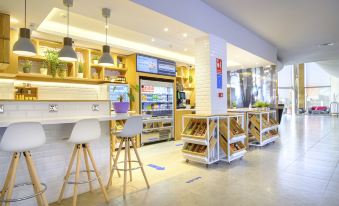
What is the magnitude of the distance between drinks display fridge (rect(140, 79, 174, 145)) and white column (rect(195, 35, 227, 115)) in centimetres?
212

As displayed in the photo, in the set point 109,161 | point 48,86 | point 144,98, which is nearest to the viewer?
point 109,161

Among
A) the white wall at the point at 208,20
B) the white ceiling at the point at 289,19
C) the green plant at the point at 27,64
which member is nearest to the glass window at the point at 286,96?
the white ceiling at the point at 289,19

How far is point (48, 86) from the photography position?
5262 millimetres

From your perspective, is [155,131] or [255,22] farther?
[155,131]

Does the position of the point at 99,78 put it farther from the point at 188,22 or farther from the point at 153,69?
the point at 188,22

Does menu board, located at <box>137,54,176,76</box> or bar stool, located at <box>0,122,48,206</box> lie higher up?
menu board, located at <box>137,54,176,76</box>

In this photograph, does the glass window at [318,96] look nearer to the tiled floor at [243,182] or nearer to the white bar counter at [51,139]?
the tiled floor at [243,182]

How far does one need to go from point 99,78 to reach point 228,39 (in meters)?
3.56

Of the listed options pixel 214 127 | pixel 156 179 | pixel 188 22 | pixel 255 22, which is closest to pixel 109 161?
pixel 156 179

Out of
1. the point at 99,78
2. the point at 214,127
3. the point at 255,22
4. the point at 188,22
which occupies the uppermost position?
the point at 255,22

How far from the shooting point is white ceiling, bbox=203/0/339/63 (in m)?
4.61

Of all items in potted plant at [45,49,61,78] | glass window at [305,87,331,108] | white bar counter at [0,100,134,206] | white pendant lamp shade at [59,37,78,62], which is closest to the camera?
white bar counter at [0,100,134,206]

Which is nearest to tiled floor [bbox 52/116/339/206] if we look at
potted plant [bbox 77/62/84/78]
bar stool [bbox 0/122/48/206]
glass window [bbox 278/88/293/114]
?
bar stool [bbox 0/122/48/206]

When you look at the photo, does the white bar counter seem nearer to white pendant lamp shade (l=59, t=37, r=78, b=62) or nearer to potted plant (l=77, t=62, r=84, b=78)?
white pendant lamp shade (l=59, t=37, r=78, b=62)
